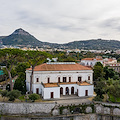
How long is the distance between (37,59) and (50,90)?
6.69 meters

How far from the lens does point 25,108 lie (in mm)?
19469

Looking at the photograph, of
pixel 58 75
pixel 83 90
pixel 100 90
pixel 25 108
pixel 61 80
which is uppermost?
pixel 58 75

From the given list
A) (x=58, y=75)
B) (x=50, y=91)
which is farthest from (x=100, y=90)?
(x=50, y=91)

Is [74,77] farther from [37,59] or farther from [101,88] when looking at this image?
[37,59]

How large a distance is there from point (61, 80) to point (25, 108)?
31.9 feet

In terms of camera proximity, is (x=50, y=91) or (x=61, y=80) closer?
(x=50, y=91)

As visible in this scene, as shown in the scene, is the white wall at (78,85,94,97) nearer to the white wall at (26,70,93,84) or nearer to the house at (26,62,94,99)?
the house at (26,62,94,99)

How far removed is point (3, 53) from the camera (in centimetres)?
2364

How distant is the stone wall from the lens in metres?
19.4

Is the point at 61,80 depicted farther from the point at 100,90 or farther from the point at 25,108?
the point at 25,108

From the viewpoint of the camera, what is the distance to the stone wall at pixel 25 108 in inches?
763

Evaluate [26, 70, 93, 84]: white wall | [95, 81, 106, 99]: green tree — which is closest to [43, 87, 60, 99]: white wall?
[26, 70, 93, 84]: white wall

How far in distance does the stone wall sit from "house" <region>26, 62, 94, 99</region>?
12.2 ft

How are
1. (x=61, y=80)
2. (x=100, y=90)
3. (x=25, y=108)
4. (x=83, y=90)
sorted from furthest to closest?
(x=61, y=80)
(x=83, y=90)
(x=100, y=90)
(x=25, y=108)
